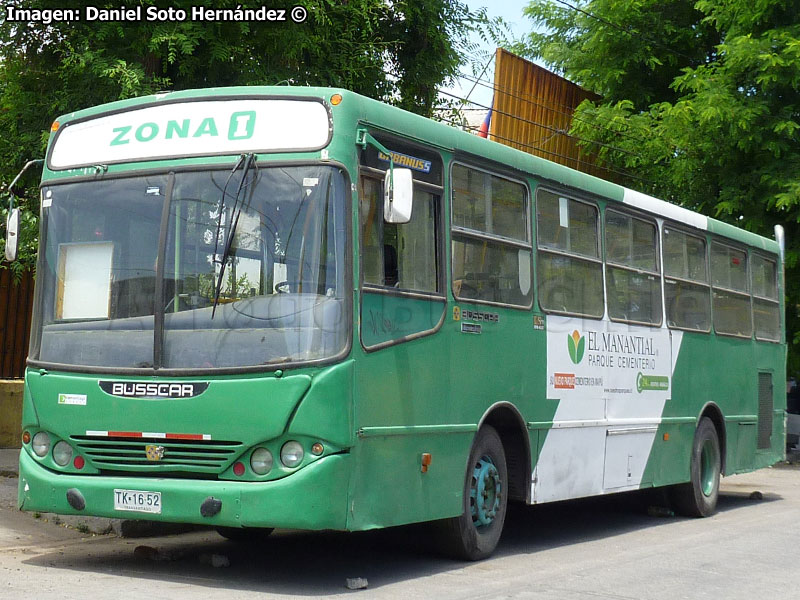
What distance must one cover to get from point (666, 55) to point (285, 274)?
60.9 feet

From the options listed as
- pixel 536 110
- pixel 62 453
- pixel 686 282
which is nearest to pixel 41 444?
pixel 62 453

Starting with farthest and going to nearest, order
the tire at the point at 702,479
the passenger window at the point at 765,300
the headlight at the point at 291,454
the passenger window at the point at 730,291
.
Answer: the passenger window at the point at 765,300 → the passenger window at the point at 730,291 → the tire at the point at 702,479 → the headlight at the point at 291,454

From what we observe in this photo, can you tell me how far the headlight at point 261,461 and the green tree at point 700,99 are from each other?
14976 mm

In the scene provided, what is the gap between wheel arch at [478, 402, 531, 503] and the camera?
940 cm

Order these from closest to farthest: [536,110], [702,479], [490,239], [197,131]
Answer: [197,131] < [490,239] < [702,479] < [536,110]

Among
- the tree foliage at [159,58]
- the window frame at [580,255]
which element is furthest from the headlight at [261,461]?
the tree foliage at [159,58]

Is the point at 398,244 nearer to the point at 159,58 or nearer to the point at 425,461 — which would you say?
the point at 425,461

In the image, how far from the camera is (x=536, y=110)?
23359 mm

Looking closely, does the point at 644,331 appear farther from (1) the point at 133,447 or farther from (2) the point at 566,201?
(1) the point at 133,447

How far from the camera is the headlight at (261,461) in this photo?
727cm

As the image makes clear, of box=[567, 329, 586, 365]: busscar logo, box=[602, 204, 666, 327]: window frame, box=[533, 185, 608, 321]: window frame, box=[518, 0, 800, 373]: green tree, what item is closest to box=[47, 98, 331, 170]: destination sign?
box=[533, 185, 608, 321]: window frame

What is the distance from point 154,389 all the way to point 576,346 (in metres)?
4.30

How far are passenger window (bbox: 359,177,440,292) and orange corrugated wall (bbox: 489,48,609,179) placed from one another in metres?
13.3

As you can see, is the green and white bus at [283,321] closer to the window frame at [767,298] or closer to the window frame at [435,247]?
the window frame at [435,247]
